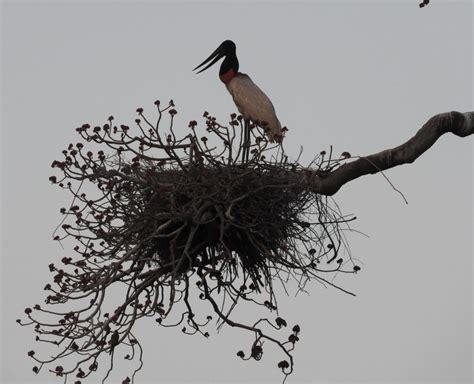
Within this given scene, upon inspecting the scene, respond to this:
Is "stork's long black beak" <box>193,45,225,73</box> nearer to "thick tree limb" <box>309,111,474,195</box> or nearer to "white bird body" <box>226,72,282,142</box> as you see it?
"white bird body" <box>226,72,282,142</box>

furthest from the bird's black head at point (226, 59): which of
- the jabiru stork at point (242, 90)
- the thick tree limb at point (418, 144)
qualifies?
the thick tree limb at point (418, 144)

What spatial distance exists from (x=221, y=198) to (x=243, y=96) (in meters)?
1.40

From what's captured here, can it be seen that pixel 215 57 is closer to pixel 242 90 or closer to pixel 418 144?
pixel 242 90

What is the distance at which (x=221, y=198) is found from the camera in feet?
10.9

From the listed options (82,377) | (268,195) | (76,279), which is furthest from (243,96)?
(82,377)

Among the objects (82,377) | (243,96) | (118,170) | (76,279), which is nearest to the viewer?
(82,377)

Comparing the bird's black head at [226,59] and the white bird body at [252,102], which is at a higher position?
the bird's black head at [226,59]

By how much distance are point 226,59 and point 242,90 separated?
22 cm

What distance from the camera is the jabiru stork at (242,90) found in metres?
4.59

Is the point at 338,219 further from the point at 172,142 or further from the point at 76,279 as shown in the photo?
the point at 76,279

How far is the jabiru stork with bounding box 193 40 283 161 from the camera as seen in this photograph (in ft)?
15.0

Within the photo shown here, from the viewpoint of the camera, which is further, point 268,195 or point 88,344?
point 268,195

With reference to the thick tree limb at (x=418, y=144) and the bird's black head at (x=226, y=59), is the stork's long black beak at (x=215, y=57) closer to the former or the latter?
the bird's black head at (x=226, y=59)

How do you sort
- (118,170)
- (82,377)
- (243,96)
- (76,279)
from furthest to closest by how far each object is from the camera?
(243,96), (118,170), (76,279), (82,377)
